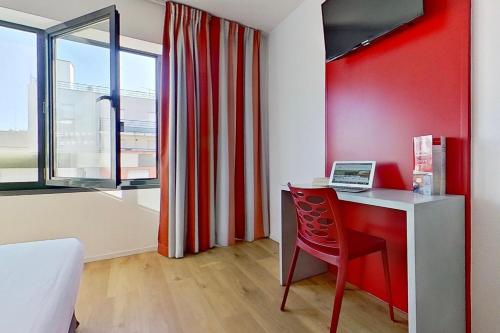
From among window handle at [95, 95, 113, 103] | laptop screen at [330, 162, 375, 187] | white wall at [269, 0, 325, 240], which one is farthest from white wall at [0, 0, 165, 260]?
laptop screen at [330, 162, 375, 187]

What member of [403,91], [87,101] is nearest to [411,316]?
[403,91]

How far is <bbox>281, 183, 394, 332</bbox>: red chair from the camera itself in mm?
1215

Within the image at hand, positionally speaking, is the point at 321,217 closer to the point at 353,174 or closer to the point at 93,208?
the point at 353,174

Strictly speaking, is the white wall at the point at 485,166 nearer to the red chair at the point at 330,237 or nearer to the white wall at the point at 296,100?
the red chair at the point at 330,237

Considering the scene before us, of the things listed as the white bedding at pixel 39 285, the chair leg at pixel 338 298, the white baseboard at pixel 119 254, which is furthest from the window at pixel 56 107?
the chair leg at pixel 338 298

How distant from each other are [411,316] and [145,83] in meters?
2.91

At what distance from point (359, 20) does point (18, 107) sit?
2869 millimetres

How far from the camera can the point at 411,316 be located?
1049 mm

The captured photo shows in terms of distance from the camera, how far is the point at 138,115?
8.76 ft

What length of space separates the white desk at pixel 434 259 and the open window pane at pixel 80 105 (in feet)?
6.73

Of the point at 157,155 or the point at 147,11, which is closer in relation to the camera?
the point at 147,11

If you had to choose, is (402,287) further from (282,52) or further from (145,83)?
(145,83)

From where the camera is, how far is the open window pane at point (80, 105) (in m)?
2.06

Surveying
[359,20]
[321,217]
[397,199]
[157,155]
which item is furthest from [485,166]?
[157,155]
